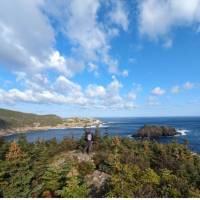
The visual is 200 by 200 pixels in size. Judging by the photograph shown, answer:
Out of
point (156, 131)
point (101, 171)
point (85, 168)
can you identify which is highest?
point (156, 131)

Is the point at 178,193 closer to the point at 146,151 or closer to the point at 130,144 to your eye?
the point at 146,151

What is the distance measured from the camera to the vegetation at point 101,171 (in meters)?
10.9

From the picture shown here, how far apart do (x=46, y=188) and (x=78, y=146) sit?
10027mm

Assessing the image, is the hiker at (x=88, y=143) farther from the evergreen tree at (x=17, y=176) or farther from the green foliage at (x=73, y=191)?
the green foliage at (x=73, y=191)

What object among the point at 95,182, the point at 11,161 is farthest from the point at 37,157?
the point at 95,182

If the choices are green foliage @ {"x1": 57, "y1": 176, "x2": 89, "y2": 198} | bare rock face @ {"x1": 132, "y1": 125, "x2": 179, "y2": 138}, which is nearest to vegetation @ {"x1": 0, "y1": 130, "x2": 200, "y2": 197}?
green foliage @ {"x1": 57, "y1": 176, "x2": 89, "y2": 198}

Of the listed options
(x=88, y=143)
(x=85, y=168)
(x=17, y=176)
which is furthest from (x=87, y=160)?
(x=17, y=176)

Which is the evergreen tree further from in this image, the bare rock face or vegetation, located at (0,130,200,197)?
the bare rock face

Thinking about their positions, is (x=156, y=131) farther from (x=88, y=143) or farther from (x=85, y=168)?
(x=85, y=168)

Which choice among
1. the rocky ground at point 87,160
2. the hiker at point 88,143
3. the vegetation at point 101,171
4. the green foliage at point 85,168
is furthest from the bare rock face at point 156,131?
the green foliage at point 85,168

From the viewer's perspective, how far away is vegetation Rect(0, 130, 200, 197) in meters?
10.9

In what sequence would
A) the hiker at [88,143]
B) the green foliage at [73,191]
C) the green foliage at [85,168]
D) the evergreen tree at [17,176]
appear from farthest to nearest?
the hiker at [88,143] < the green foliage at [85,168] < the evergreen tree at [17,176] < the green foliage at [73,191]

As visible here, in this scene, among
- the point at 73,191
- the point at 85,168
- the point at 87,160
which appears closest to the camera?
the point at 73,191

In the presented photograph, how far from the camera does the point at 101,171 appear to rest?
1655 cm
